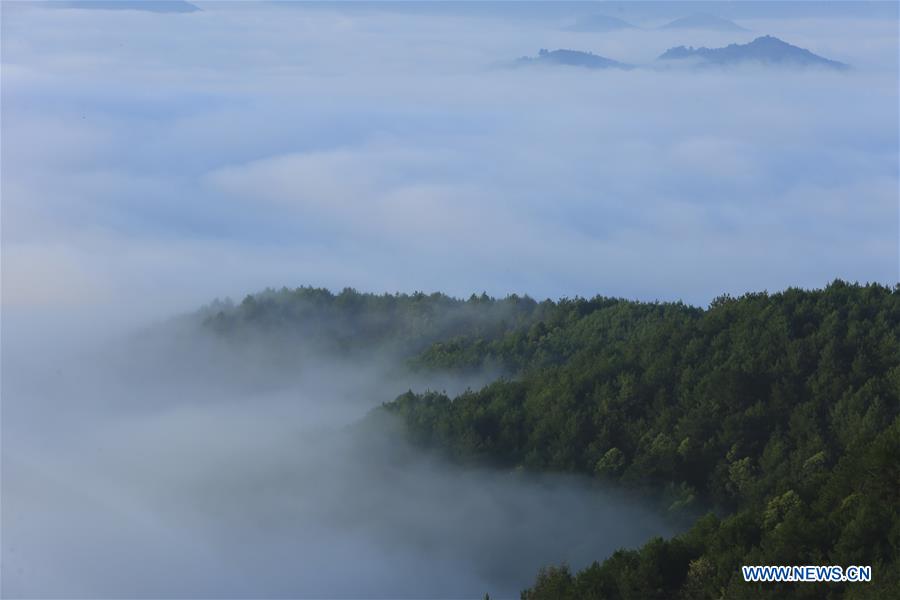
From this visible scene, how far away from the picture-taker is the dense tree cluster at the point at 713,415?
23.5 metres

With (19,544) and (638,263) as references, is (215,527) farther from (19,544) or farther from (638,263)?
(638,263)

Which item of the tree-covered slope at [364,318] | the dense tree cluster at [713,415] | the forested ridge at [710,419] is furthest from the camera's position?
the tree-covered slope at [364,318]

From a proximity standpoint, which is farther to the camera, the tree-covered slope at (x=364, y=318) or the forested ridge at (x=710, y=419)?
the tree-covered slope at (x=364, y=318)

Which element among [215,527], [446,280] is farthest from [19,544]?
[446,280]

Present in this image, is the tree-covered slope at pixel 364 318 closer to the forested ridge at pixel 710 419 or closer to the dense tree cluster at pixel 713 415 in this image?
the forested ridge at pixel 710 419

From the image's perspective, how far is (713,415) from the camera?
36.0 metres

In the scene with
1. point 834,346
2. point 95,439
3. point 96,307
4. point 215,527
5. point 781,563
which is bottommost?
point 781,563

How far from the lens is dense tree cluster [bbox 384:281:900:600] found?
926 inches

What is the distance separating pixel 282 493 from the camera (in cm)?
4003

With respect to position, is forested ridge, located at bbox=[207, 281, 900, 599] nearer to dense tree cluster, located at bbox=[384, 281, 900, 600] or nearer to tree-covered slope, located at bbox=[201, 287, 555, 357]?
dense tree cluster, located at bbox=[384, 281, 900, 600]

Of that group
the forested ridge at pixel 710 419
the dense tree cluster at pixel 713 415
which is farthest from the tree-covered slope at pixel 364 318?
the dense tree cluster at pixel 713 415

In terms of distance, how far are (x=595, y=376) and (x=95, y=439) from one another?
32829mm

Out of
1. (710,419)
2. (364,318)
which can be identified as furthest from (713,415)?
(364,318)

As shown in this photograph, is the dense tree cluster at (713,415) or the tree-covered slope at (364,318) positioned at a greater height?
the tree-covered slope at (364,318)
